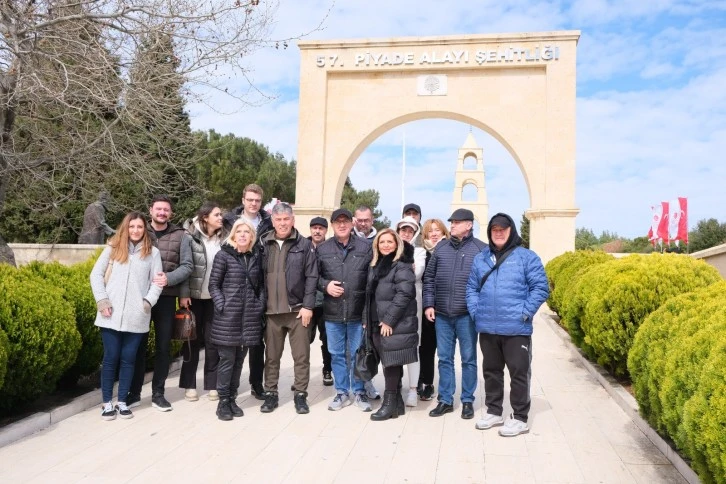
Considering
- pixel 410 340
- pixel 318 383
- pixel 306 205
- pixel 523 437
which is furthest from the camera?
pixel 306 205

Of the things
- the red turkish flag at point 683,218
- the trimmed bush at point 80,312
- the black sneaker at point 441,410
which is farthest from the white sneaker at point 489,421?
the red turkish flag at point 683,218

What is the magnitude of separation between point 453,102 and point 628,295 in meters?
Result: 10.5

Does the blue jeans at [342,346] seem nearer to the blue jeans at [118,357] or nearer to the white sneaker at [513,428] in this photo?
the white sneaker at [513,428]

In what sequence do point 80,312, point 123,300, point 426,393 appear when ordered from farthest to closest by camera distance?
point 426,393
point 80,312
point 123,300

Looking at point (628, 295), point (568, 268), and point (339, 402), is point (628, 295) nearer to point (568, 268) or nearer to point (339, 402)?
point (339, 402)

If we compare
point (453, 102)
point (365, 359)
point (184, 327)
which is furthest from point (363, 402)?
point (453, 102)

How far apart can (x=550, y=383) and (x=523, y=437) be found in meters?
2.08

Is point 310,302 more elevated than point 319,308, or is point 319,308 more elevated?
point 310,302

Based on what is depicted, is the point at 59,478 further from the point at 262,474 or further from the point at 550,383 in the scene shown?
the point at 550,383

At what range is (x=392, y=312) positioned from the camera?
16.0 ft

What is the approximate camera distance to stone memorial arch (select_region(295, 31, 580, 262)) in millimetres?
14961

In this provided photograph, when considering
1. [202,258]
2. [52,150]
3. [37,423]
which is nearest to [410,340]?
[202,258]

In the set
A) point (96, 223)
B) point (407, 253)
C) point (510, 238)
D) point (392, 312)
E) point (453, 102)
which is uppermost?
point (453, 102)

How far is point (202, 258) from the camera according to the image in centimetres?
536
